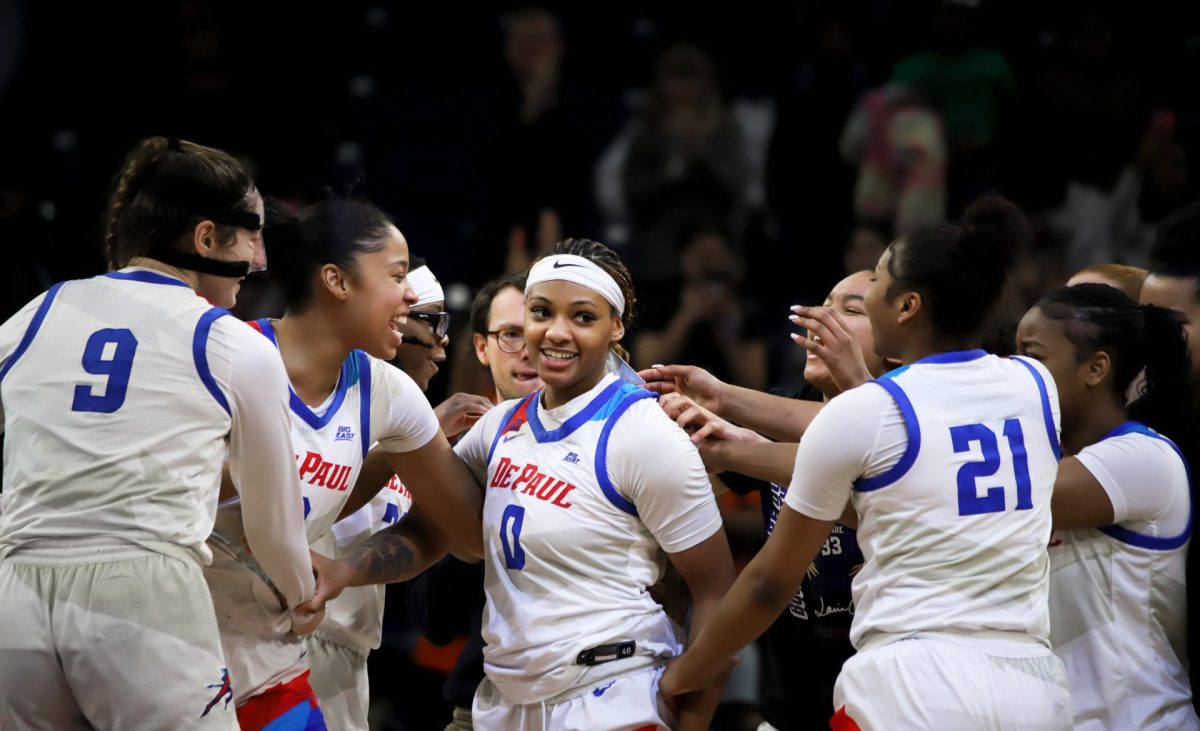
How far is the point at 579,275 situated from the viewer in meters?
3.75

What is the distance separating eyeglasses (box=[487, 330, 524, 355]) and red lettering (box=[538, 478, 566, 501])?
97 centimetres

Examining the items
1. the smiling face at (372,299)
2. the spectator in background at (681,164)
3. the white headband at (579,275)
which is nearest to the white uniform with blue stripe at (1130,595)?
the white headband at (579,275)

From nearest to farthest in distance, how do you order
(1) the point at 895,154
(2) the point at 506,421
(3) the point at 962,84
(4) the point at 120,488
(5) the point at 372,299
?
(4) the point at 120,488
(5) the point at 372,299
(2) the point at 506,421
(1) the point at 895,154
(3) the point at 962,84

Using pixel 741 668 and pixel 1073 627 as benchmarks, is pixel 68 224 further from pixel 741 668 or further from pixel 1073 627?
pixel 1073 627

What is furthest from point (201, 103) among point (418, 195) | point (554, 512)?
point (554, 512)

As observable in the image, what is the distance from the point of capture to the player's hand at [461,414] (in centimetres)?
446

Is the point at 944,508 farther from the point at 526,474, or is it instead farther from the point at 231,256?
the point at 231,256

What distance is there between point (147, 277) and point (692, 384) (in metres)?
1.53

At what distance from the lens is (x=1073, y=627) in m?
3.71

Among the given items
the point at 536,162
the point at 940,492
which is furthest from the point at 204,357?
the point at 536,162

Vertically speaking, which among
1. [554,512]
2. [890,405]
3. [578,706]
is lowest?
[578,706]

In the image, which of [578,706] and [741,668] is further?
[741,668]

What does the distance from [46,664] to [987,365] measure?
7.26 feet

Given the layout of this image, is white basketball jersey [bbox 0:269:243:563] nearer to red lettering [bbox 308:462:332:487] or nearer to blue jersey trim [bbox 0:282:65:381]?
blue jersey trim [bbox 0:282:65:381]
